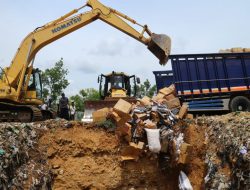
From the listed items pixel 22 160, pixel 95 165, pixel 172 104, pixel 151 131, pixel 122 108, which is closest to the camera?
pixel 22 160

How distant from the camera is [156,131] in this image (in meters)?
8.93

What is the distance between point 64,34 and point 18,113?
121 inches

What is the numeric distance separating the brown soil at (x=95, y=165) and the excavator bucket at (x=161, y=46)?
12.8ft

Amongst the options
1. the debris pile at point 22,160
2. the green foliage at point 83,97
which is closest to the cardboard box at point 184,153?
the debris pile at point 22,160

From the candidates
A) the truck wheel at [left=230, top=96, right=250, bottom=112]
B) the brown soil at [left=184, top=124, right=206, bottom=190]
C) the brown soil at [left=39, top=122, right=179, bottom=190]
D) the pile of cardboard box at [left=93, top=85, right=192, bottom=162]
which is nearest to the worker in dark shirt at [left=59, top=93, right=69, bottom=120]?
the pile of cardboard box at [left=93, top=85, right=192, bottom=162]

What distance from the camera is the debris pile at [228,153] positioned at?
6.64 m

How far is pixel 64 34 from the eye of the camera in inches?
493

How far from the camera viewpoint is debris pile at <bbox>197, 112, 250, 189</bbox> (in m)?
6.64

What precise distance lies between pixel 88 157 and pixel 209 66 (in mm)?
6922

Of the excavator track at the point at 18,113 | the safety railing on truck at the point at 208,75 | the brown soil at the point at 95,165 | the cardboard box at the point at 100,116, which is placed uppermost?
the safety railing on truck at the point at 208,75

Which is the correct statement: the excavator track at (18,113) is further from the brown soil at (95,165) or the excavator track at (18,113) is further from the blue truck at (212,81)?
the blue truck at (212,81)

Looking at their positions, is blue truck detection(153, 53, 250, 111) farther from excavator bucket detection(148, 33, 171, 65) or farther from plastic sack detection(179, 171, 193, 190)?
plastic sack detection(179, 171, 193, 190)

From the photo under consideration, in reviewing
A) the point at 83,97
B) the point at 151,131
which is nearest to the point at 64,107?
the point at 151,131

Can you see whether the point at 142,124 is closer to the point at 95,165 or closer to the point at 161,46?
the point at 95,165
